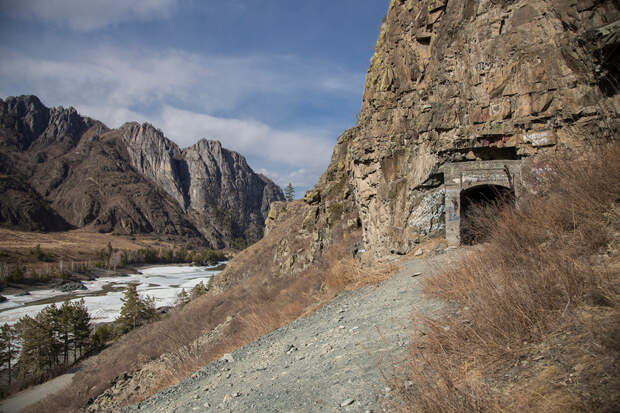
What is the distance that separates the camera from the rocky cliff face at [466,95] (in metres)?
8.99

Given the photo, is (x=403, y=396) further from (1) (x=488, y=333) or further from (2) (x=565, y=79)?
(2) (x=565, y=79)

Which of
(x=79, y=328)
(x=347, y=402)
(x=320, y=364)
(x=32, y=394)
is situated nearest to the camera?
(x=347, y=402)

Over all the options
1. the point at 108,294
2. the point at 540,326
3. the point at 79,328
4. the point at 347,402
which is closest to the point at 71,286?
the point at 108,294

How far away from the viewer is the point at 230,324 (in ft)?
51.2

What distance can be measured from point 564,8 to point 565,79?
2.26 m

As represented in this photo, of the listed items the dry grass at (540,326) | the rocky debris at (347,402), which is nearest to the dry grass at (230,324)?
the dry grass at (540,326)

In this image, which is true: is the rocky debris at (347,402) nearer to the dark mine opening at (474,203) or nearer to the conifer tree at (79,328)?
the dark mine opening at (474,203)

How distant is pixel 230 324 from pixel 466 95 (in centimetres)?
1482

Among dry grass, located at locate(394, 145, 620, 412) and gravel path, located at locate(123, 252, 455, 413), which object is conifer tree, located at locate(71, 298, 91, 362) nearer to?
gravel path, located at locate(123, 252, 455, 413)

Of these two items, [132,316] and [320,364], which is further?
[132,316]

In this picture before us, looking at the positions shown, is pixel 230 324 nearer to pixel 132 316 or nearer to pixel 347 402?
pixel 347 402

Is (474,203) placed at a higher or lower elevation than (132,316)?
higher

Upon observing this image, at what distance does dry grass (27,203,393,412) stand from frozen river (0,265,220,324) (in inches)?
1133

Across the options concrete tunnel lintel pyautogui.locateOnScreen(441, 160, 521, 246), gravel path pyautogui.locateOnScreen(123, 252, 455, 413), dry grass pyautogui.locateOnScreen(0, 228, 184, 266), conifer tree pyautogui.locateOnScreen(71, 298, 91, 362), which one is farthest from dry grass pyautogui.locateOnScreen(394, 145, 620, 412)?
dry grass pyautogui.locateOnScreen(0, 228, 184, 266)
